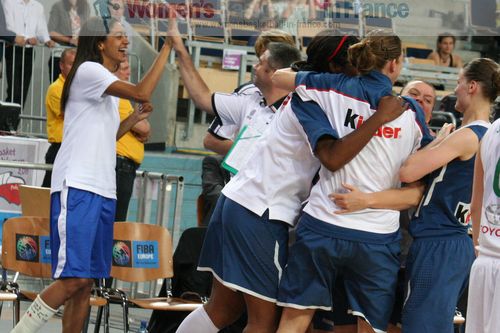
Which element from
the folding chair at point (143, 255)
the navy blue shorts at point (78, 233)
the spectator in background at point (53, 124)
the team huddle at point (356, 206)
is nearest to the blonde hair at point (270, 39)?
the team huddle at point (356, 206)

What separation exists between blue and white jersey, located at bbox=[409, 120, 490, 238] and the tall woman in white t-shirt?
171cm

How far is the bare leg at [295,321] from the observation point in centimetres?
395

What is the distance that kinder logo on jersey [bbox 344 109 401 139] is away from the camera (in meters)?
3.90

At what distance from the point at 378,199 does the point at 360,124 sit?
0.30 meters

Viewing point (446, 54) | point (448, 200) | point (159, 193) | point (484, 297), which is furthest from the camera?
point (446, 54)

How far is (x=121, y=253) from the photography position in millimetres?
5914

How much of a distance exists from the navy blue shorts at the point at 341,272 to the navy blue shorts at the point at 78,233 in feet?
4.79

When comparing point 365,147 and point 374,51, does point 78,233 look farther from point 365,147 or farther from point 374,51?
point 374,51

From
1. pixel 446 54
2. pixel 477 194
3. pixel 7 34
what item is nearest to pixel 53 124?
pixel 7 34

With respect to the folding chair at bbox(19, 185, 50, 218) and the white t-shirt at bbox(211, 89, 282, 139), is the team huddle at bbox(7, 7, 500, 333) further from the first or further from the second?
the folding chair at bbox(19, 185, 50, 218)

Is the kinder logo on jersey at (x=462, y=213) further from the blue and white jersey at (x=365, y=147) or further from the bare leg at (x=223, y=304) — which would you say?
the bare leg at (x=223, y=304)

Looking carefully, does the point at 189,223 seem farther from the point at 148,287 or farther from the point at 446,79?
the point at 446,79

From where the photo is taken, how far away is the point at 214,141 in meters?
5.61

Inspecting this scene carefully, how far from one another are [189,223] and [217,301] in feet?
20.7
